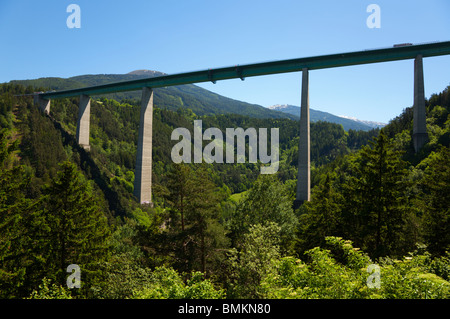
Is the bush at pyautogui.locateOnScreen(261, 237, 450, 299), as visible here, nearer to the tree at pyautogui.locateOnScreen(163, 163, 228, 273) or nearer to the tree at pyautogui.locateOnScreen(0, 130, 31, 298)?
the tree at pyautogui.locateOnScreen(163, 163, 228, 273)

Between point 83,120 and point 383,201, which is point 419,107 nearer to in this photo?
point 383,201

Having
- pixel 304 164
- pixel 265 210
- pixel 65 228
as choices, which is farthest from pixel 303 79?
pixel 65 228

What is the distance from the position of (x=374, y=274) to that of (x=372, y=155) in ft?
34.6

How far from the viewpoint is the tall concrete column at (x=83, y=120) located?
69.1 meters

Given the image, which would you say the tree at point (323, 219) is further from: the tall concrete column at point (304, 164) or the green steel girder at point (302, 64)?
the green steel girder at point (302, 64)

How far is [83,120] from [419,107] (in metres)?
71.8

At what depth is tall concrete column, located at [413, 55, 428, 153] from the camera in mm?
38188

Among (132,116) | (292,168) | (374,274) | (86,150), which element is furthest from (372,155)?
(292,168)

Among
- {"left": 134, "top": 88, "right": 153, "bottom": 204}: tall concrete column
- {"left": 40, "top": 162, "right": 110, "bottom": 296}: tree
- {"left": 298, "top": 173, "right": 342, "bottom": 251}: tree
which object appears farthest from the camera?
{"left": 134, "top": 88, "right": 153, "bottom": 204}: tall concrete column

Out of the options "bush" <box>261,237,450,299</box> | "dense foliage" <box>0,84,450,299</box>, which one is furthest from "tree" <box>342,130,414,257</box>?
"bush" <box>261,237,450,299</box>

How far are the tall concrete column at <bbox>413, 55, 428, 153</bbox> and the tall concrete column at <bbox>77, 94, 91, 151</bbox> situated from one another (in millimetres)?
70387

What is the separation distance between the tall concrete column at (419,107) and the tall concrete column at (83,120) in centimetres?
7039

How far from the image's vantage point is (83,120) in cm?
7000

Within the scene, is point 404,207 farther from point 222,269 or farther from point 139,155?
point 139,155
